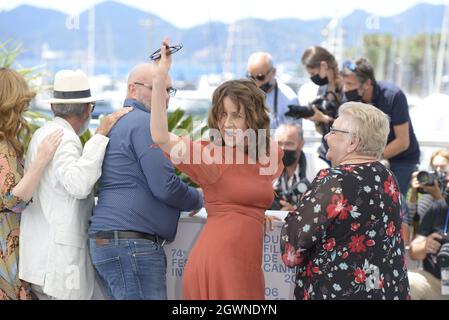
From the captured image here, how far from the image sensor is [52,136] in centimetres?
391

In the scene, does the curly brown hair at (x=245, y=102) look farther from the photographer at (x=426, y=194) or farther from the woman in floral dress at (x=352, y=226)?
the photographer at (x=426, y=194)

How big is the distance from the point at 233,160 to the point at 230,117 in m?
0.21

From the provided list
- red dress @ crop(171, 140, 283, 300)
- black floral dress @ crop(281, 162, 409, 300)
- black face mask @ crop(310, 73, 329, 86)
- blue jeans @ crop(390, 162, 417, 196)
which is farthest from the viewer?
black face mask @ crop(310, 73, 329, 86)

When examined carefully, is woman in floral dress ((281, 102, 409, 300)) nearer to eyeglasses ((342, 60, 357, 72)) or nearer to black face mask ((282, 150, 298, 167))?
black face mask ((282, 150, 298, 167))

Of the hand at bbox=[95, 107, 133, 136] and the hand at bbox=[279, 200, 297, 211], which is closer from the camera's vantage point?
the hand at bbox=[95, 107, 133, 136]

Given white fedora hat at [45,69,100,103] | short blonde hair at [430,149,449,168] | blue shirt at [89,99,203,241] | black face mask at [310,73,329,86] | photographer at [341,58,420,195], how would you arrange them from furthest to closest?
black face mask at [310,73,329,86]
photographer at [341,58,420,195]
short blonde hair at [430,149,449,168]
white fedora hat at [45,69,100,103]
blue shirt at [89,99,203,241]

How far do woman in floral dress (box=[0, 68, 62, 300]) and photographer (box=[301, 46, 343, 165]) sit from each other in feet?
9.68

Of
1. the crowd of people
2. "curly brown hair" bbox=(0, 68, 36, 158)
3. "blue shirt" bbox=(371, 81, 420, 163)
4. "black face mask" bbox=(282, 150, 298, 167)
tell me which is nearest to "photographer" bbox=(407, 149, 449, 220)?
"blue shirt" bbox=(371, 81, 420, 163)

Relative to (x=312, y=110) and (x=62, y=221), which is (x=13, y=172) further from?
(x=312, y=110)

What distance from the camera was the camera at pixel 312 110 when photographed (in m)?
6.24

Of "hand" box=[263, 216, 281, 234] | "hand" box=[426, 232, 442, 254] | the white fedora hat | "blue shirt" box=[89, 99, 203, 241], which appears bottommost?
"hand" box=[426, 232, 442, 254]

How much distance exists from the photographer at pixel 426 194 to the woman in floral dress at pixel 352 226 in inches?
76.3

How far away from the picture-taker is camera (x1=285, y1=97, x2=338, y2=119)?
624cm

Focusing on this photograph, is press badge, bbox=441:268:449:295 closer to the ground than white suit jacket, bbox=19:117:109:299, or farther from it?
closer to the ground
